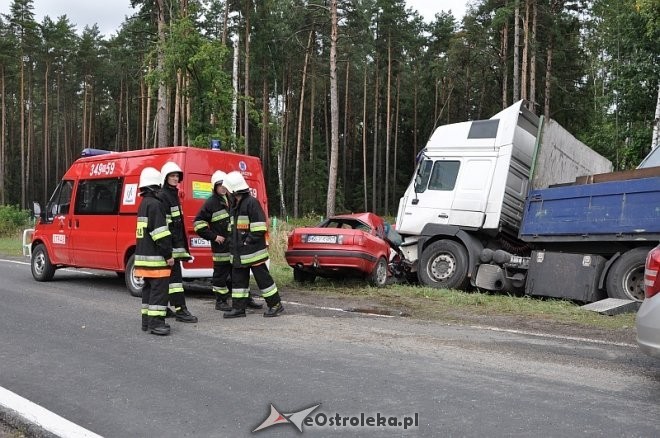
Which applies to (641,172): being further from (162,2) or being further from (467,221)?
(162,2)

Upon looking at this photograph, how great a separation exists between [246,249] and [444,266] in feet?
15.3

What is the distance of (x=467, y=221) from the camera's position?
34.1 feet

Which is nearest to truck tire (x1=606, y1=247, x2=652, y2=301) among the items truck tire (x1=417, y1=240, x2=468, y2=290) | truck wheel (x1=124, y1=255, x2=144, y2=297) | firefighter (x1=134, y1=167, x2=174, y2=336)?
truck tire (x1=417, y1=240, x2=468, y2=290)

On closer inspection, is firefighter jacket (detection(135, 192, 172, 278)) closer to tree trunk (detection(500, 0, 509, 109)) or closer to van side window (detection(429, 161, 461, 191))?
van side window (detection(429, 161, 461, 191))

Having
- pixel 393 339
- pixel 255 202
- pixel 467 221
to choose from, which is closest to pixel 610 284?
pixel 467 221

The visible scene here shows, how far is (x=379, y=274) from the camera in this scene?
10539mm

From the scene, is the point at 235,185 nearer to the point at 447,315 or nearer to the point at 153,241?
the point at 153,241

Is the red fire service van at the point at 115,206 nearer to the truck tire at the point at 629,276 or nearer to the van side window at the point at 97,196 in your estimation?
the van side window at the point at 97,196

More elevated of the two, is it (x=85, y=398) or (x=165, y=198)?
(x=165, y=198)

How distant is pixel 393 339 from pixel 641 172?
5.11 metres

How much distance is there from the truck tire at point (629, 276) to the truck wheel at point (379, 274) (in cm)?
381

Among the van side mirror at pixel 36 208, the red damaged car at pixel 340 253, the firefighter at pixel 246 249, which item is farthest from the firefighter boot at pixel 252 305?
the van side mirror at pixel 36 208

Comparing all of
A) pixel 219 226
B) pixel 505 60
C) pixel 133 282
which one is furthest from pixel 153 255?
pixel 505 60

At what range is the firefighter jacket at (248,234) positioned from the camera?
706cm
